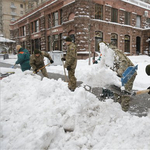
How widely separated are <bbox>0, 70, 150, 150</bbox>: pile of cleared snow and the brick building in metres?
10.7

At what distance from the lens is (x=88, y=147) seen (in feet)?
8.27

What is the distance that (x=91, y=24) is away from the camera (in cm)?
1750

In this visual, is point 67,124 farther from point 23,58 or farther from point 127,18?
point 127,18

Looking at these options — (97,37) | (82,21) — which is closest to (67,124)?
(82,21)

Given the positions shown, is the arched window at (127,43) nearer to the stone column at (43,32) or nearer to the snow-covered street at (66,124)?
the stone column at (43,32)

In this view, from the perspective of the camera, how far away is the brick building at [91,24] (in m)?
17.2

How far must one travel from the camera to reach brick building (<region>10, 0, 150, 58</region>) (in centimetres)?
1719

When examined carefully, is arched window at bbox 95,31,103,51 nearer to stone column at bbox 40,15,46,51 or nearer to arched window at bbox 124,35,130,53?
arched window at bbox 124,35,130,53

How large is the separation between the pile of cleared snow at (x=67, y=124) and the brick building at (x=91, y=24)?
10651mm

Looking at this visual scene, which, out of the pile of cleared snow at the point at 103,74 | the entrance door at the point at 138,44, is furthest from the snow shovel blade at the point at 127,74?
the entrance door at the point at 138,44

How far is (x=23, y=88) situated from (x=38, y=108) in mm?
1809

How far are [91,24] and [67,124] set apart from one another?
1618 centimetres

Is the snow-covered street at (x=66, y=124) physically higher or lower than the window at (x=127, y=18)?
lower

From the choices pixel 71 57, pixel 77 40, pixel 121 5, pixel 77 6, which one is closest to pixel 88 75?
pixel 71 57
